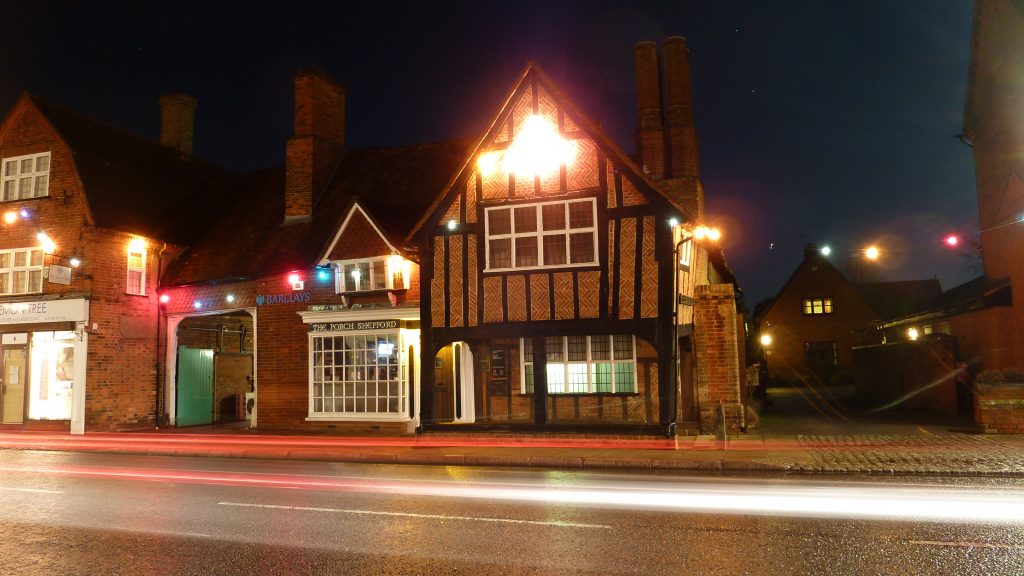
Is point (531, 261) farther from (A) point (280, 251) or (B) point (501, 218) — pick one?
(A) point (280, 251)

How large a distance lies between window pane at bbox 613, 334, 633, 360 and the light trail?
22.9 feet

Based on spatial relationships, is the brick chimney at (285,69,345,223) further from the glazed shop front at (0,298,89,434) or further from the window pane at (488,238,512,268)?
the window pane at (488,238,512,268)

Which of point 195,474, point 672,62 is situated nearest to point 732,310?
point 672,62

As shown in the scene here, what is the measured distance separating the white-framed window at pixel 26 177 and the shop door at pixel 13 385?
5.03 m

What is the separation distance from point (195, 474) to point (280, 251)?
10.6 metres

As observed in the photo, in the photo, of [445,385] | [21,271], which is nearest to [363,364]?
[445,385]

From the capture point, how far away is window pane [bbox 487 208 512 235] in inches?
710

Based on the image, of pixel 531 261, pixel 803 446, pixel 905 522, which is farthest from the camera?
pixel 531 261

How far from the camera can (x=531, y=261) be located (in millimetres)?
17828

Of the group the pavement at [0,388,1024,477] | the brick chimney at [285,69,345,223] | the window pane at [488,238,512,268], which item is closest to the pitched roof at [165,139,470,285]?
the brick chimney at [285,69,345,223]

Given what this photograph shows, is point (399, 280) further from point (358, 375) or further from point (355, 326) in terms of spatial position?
point (358, 375)

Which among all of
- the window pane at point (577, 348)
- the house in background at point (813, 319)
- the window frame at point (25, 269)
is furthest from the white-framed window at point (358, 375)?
the house in background at point (813, 319)

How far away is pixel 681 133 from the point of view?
1883cm

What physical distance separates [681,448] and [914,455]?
424cm
